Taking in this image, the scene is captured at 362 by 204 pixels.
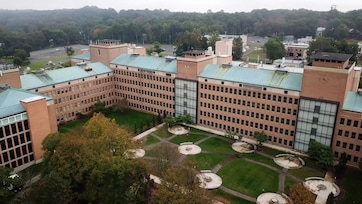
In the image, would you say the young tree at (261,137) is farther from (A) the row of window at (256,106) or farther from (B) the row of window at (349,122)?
(B) the row of window at (349,122)

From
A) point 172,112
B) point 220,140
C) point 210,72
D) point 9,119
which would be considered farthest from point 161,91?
point 9,119

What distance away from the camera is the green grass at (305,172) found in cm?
5344

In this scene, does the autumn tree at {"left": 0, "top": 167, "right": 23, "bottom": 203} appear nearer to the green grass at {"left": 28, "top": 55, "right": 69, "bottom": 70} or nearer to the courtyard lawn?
the courtyard lawn

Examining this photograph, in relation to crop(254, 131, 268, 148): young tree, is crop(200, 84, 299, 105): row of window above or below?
above

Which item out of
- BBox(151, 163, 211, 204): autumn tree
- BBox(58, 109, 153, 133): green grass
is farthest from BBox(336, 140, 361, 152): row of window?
BBox(58, 109, 153, 133): green grass

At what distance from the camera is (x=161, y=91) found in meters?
80.8

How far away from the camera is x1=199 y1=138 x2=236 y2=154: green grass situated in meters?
63.0

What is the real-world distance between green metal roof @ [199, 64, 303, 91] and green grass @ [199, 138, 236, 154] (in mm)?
13945

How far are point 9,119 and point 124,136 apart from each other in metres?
21.1

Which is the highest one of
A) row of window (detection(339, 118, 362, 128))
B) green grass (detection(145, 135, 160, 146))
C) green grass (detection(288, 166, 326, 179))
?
row of window (detection(339, 118, 362, 128))

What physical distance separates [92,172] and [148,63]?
4590 cm

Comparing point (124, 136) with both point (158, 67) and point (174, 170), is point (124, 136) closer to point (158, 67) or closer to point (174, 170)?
point (174, 170)

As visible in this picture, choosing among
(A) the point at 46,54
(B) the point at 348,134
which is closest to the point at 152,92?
(B) the point at 348,134

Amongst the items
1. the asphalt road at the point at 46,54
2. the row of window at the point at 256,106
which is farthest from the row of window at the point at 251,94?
the asphalt road at the point at 46,54
